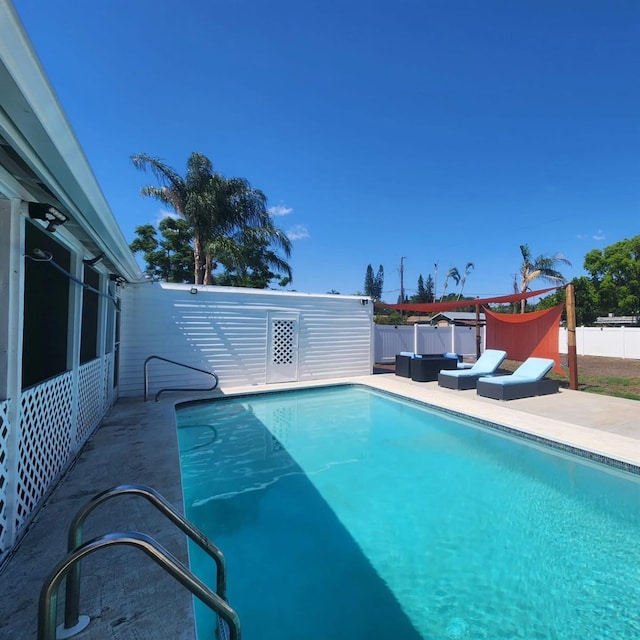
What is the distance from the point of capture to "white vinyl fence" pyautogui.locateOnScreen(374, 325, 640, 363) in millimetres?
15891

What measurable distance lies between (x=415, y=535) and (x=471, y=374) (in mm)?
7207

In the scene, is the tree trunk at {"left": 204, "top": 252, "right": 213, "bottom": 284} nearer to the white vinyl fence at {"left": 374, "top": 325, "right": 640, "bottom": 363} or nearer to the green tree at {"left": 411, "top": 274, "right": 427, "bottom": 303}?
the white vinyl fence at {"left": 374, "top": 325, "right": 640, "bottom": 363}

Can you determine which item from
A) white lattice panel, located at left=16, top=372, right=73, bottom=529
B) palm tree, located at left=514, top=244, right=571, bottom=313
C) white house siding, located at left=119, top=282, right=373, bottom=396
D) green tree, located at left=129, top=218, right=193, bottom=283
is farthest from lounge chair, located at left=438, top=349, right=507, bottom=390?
palm tree, located at left=514, top=244, right=571, bottom=313

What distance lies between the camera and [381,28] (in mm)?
8195

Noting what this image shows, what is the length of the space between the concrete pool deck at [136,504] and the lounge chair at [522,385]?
31 centimetres

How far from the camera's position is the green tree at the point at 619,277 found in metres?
29.4

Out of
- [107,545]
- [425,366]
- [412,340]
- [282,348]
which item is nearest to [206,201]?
[282,348]

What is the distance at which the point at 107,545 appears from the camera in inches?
51.4

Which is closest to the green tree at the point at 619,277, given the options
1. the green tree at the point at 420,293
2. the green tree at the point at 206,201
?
the green tree at the point at 206,201

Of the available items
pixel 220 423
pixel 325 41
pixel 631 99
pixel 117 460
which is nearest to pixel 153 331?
pixel 220 423

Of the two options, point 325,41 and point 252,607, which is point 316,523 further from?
point 325,41

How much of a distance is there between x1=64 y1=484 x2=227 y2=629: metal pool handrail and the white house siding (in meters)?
7.65

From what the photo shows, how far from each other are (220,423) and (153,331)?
3483 mm

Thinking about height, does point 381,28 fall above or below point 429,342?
above
